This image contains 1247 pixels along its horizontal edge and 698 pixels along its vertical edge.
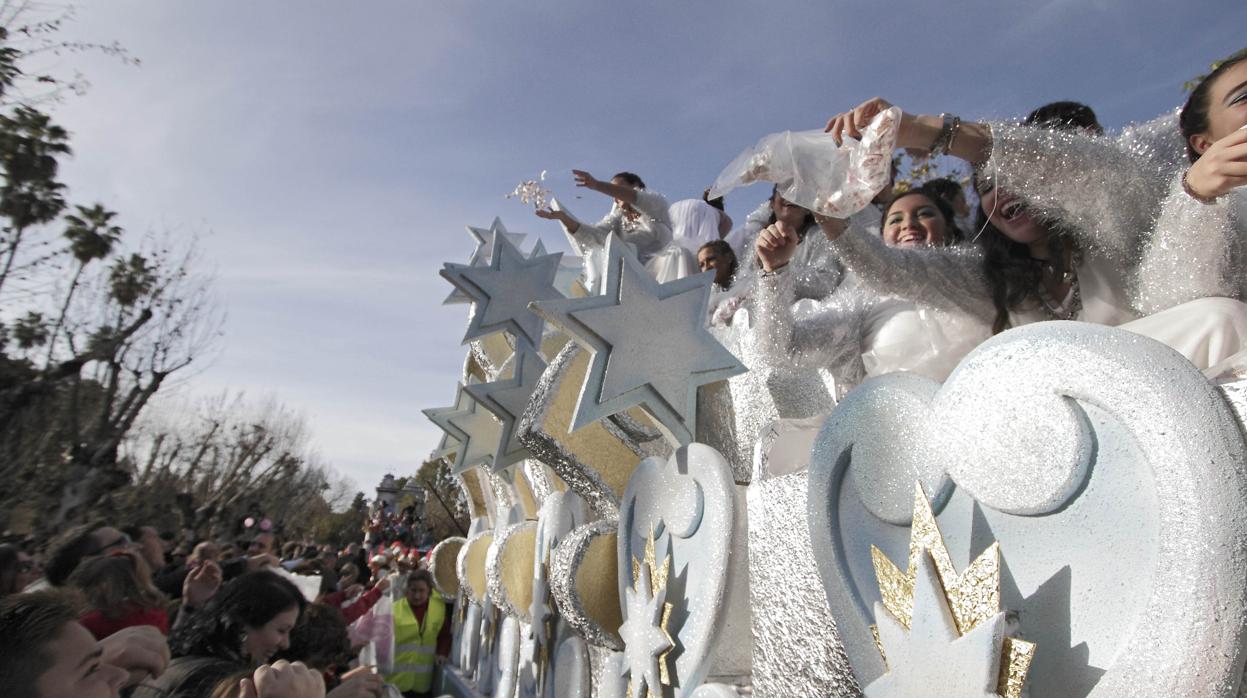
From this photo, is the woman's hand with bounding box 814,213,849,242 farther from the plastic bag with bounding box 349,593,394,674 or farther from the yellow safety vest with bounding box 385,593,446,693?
the yellow safety vest with bounding box 385,593,446,693

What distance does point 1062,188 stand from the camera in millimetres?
1559

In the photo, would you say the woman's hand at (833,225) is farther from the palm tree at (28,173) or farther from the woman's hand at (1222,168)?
the palm tree at (28,173)

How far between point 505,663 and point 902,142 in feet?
11.2

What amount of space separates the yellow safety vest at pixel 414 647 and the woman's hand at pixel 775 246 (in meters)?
5.18

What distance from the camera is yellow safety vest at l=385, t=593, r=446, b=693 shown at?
244 inches

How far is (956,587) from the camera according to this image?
1.27 meters

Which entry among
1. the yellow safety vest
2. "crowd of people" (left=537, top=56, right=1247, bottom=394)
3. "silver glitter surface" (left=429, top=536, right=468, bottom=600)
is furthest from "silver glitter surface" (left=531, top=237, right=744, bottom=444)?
the yellow safety vest

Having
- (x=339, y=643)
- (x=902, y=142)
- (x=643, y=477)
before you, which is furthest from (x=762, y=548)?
(x=339, y=643)

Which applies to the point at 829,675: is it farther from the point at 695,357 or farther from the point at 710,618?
the point at 695,357

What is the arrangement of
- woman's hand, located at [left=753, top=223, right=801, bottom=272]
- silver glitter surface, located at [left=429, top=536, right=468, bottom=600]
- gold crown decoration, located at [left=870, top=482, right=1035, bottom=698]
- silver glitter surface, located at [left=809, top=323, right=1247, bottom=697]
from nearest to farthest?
silver glitter surface, located at [left=809, top=323, right=1247, bottom=697], gold crown decoration, located at [left=870, top=482, right=1035, bottom=698], woman's hand, located at [left=753, top=223, right=801, bottom=272], silver glitter surface, located at [left=429, top=536, right=468, bottom=600]

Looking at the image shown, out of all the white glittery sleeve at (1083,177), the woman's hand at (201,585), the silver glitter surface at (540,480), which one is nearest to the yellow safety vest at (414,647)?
the woman's hand at (201,585)

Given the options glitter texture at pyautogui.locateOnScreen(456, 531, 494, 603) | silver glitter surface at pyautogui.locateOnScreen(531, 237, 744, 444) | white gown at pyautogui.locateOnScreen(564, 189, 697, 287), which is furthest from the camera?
glitter texture at pyautogui.locateOnScreen(456, 531, 494, 603)

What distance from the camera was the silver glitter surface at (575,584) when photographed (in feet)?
8.40

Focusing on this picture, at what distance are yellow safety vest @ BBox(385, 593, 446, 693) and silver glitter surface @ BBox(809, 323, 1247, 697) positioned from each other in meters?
5.45
